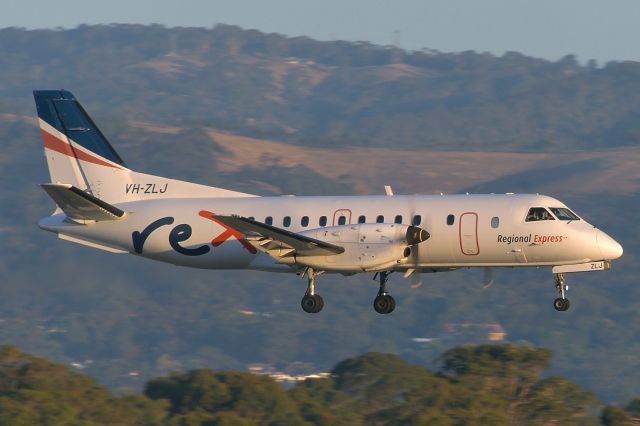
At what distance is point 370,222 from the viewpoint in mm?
30891

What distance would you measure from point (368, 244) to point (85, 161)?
891cm

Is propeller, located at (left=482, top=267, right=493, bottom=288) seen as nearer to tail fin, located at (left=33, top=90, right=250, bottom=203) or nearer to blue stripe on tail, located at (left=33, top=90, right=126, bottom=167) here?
tail fin, located at (left=33, top=90, right=250, bottom=203)

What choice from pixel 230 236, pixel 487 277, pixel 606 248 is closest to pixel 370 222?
pixel 487 277

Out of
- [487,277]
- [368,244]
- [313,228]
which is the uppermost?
[313,228]

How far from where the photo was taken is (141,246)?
3350cm

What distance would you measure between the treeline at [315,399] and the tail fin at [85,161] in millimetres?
9237

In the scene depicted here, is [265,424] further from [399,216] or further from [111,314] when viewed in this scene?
[111,314]

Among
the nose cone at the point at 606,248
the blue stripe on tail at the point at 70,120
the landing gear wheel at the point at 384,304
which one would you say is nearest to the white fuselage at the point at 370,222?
the nose cone at the point at 606,248

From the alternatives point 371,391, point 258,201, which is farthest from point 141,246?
point 371,391

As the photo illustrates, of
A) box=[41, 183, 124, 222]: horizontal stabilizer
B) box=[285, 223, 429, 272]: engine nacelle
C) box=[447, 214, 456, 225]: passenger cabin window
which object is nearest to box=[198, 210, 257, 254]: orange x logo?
box=[285, 223, 429, 272]: engine nacelle

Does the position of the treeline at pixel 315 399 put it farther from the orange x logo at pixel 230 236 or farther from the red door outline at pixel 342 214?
the red door outline at pixel 342 214

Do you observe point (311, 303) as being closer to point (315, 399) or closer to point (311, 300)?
point (311, 300)

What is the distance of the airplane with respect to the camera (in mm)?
30109

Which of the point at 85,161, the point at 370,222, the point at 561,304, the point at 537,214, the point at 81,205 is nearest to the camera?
the point at 537,214
